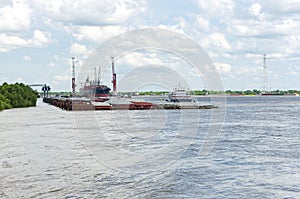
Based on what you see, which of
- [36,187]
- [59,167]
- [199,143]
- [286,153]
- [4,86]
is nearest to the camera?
[36,187]

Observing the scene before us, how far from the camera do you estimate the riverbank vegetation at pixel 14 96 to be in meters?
125

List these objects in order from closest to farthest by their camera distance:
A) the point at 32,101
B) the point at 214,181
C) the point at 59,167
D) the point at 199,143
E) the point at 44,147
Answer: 1. the point at 214,181
2. the point at 59,167
3. the point at 44,147
4. the point at 199,143
5. the point at 32,101

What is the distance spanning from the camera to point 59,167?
98.8 ft

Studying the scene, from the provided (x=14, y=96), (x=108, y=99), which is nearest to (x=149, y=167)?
(x=14, y=96)

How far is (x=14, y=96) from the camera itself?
436 ft

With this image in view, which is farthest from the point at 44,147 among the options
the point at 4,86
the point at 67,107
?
the point at 4,86

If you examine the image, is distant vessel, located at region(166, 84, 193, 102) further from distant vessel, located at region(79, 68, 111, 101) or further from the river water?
the river water

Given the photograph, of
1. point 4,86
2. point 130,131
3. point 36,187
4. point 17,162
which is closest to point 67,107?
point 4,86

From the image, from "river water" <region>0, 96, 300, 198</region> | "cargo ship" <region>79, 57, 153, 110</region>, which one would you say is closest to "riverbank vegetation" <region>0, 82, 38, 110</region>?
"cargo ship" <region>79, 57, 153, 110</region>

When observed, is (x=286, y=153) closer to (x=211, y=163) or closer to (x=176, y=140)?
(x=211, y=163)

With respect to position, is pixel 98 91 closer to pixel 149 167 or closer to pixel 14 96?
pixel 14 96

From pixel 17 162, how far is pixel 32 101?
11980 cm

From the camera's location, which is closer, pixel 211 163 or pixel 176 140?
pixel 211 163

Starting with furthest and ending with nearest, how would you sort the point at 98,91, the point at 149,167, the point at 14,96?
1. the point at 98,91
2. the point at 14,96
3. the point at 149,167
